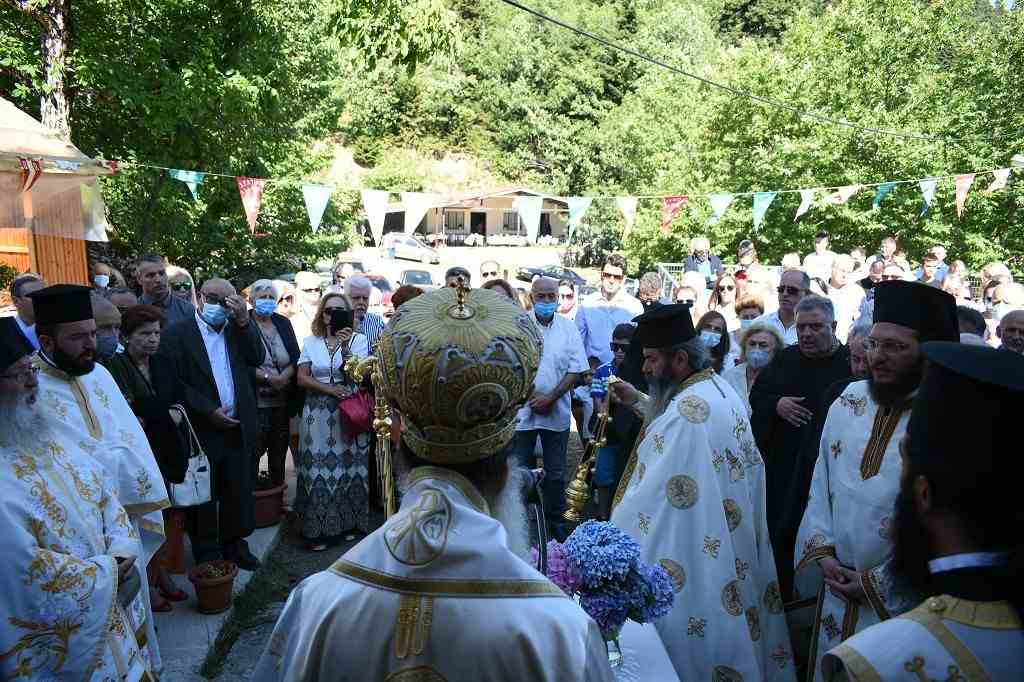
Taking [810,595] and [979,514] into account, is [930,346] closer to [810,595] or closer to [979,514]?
[979,514]

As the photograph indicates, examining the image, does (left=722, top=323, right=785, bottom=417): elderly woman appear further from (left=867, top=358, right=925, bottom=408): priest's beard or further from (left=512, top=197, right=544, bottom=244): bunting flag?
(left=512, top=197, right=544, bottom=244): bunting flag

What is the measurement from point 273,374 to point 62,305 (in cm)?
325

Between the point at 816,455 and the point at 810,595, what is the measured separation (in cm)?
69

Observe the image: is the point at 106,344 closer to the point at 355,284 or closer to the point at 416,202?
the point at 355,284

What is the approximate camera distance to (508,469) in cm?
184

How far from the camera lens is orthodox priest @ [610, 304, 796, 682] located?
3.55 m

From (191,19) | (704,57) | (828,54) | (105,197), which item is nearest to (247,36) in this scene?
(191,19)

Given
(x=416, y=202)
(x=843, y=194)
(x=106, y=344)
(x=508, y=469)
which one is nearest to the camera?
(x=508, y=469)

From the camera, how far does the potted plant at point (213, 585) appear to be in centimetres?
534

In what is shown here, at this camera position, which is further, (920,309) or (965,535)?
(920,309)

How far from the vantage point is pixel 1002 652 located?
5.09 feet

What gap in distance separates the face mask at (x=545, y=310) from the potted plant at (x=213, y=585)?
3.21 m

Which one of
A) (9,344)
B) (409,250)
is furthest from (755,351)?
(409,250)

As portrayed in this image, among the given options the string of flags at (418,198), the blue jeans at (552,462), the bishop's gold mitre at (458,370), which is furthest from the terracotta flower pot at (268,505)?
the string of flags at (418,198)
